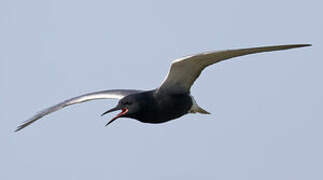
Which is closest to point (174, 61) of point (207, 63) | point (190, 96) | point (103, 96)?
point (207, 63)

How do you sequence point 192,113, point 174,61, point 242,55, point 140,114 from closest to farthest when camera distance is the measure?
point 242,55 < point 174,61 < point 140,114 < point 192,113

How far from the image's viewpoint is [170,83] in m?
13.9

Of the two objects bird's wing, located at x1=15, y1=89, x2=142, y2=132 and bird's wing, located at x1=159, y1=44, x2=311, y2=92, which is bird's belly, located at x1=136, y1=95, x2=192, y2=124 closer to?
bird's wing, located at x1=159, y1=44, x2=311, y2=92

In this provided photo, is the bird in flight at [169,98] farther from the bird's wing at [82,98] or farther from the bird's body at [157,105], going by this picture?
the bird's wing at [82,98]

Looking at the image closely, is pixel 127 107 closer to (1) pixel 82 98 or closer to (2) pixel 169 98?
(2) pixel 169 98

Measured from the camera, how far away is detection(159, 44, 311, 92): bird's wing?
1162 cm

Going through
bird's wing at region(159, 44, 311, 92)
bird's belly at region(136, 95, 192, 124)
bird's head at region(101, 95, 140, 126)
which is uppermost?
bird's wing at region(159, 44, 311, 92)

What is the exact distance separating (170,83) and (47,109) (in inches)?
124

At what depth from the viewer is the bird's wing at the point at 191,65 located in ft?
38.1

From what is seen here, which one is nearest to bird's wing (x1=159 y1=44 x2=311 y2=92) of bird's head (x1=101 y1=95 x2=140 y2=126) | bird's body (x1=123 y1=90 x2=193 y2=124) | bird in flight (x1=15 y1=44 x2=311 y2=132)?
bird in flight (x1=15 y1=44 x2=311 y2=132)

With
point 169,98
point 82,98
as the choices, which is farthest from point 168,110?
point 82,98

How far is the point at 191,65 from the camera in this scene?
43.0 ft

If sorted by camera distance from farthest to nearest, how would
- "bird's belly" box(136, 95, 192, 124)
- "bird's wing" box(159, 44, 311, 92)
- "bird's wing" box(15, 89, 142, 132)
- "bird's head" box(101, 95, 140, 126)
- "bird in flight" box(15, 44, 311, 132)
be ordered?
"bird's wing" box(15, 89, 142, 132), "bird's belly" box(136, 95, 192, 124), "bird's head" box(101, 95, 140, 126), "bird in flight" box(15, 44, 311, 132), "bird's wing" box(159, 44, 311, 92)

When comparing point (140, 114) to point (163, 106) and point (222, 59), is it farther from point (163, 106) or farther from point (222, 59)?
point (222, 59)
